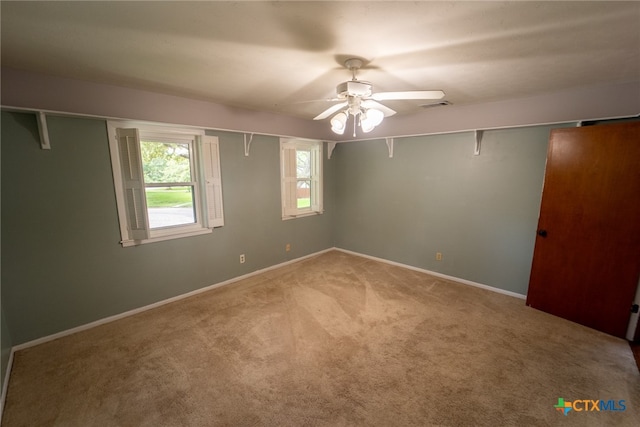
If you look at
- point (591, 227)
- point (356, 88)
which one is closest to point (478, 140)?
point (591, 227)

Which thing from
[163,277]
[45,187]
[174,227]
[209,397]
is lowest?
[209,397]

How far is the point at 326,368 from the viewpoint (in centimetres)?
205

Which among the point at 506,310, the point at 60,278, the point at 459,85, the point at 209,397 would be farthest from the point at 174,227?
the point at 506,310

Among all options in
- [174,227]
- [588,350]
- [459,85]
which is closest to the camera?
[588,350]

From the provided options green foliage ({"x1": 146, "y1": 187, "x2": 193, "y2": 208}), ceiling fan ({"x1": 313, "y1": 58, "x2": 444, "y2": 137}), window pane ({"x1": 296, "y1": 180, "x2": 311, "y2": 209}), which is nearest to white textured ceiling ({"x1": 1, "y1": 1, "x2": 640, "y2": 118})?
ceiling fan ({"x1": 313, "y1": 58, "x2": 444, "y2": 137})

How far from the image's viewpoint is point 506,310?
2885 millimetres

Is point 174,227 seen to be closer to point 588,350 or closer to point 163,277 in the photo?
point 163,277

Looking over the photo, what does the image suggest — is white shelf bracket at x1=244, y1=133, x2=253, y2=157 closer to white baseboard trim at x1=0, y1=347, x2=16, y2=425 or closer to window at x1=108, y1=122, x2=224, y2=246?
window at x1=108, y1=122, x2=224, y2=246

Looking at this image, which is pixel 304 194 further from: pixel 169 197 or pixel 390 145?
pixel 169 197

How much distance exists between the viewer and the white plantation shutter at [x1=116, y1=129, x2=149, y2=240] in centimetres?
256

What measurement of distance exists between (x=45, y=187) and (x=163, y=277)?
135 cm

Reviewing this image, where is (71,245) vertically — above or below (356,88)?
below

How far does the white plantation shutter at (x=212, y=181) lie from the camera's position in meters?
3.16

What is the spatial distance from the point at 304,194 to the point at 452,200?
2415 mm
